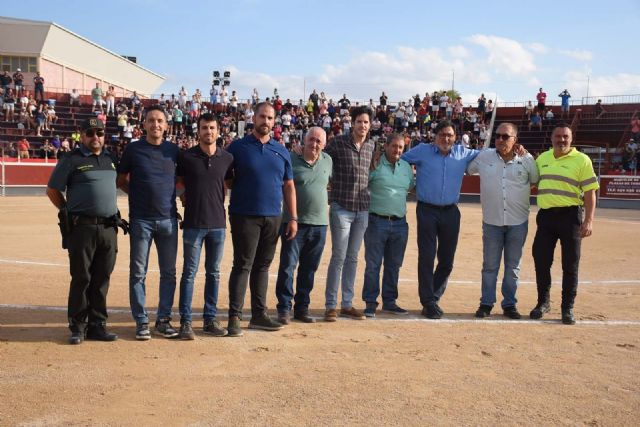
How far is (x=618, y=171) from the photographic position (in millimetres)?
26969

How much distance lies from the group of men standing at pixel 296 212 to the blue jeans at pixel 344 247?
1cm

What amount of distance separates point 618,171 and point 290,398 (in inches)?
1032

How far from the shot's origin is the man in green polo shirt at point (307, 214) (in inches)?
244

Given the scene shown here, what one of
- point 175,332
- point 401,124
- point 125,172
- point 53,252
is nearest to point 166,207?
point 125,172

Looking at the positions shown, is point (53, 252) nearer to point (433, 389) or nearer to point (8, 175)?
point (433, 389)

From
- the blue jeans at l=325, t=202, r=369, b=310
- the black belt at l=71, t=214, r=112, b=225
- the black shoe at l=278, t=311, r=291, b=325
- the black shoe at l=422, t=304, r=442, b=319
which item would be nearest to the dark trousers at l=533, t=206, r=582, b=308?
the black shoe at l=422, t=304, r=442, b=319

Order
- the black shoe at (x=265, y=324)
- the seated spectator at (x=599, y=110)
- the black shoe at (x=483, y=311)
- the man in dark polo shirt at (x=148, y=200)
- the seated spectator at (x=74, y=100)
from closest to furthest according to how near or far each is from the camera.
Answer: the man in dark polo shirt at (x=148, y=200)
the black shoe at (x=265, y=324)
the black shoe at (x=483, y=311)
the seated spectator at (x=599, y=110)
the seated spectator at (x=74, y=100)

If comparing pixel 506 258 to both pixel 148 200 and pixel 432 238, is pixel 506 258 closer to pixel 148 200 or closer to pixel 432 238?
pixel 432 238

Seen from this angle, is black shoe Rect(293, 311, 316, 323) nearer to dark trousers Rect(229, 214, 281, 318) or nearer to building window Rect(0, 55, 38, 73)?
dark trousers Rect(229, 214, 281, 318)

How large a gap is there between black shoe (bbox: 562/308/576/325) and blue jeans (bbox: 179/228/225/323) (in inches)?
139

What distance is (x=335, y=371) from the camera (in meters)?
4.82

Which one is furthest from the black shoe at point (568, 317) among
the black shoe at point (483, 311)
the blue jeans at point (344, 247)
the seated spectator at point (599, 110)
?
the seated spectator at point (599, 110)

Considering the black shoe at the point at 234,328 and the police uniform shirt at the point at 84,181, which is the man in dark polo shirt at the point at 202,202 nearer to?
the black shoe at the point at 234,328

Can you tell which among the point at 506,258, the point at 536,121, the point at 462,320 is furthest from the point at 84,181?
the point at 536,121
